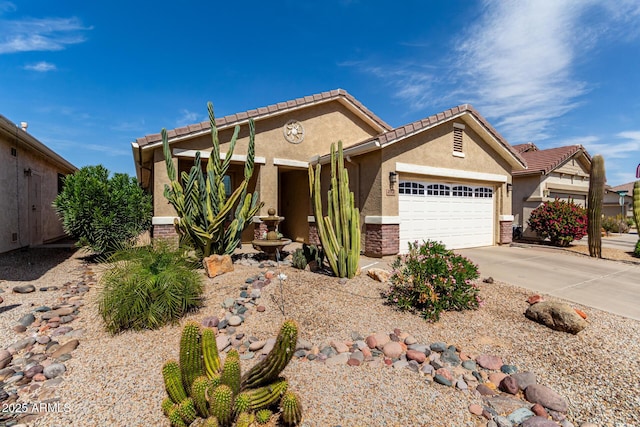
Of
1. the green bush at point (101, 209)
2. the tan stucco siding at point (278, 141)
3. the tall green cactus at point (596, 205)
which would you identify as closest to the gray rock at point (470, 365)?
the green bush at point (101, 209)

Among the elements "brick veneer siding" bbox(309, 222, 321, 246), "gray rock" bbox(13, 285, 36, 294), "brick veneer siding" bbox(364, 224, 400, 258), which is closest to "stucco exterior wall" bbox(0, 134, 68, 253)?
"gray rock" bbox(13, 285, 36, 294)

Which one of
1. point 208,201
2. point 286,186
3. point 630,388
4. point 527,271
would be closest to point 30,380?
point 208,201

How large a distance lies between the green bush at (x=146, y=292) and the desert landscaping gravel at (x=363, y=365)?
0.21 m

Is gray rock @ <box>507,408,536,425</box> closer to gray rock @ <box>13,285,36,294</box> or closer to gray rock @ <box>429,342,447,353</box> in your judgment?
gray rock @ <box>429,342,447,353</box>

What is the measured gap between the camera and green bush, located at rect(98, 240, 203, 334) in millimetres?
4449

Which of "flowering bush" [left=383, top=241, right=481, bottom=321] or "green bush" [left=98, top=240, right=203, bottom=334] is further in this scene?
"flowering bush" [left=383, top=241, right=481, bottom=321]

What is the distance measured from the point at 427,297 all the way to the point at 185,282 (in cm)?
381

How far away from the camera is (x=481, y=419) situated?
2.82 m

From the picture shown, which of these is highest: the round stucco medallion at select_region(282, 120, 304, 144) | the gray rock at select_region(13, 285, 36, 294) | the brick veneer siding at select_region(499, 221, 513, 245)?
the round stucco medallion at select_region(282, 120, 304, 144)

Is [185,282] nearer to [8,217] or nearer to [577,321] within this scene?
[577,321]

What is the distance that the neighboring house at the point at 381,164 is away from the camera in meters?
9.55

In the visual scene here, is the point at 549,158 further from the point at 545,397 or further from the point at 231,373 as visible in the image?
the point at 231,373

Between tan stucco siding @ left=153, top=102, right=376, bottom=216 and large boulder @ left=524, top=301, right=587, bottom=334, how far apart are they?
8445 mm

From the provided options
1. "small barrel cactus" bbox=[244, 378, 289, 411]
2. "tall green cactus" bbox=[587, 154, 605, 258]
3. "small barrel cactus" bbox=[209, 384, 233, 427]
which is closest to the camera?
"small barrel cactus" bbox=[209, 384, 233, 427]
